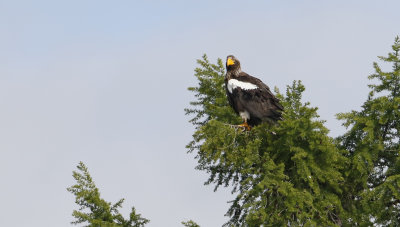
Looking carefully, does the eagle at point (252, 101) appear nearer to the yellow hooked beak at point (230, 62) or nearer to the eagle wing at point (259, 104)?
the eagle wing at point (259, 104)

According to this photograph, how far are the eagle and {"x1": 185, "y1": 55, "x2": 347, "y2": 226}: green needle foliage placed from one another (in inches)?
48.7

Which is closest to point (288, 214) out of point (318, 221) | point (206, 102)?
point (318, 221)

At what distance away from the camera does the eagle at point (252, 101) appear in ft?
48.0

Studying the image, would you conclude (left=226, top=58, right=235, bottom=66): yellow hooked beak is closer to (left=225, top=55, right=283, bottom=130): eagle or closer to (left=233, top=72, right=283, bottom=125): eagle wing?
(left=225, top=55, right=283, bottom=130): eagle

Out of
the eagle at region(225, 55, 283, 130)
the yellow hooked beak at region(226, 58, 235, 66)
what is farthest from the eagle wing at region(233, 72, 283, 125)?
the yellow hooked beak at region(226, 58, 235, 66)

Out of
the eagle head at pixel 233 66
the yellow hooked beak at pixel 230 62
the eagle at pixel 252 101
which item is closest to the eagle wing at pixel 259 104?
the eagle at pixel 252 101

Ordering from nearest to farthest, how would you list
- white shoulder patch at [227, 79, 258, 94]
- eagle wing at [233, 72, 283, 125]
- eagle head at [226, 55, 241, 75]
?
eagle wing at [233, 72, 283, 125] → white shoulder patch at [227, 79, 258, 94] → eagle head at [226, 55, 241, 75]

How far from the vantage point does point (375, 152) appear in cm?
1327

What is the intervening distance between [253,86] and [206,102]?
114 cm

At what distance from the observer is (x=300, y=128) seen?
1227 centimetres

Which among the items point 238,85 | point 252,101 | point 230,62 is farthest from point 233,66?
point 252,101

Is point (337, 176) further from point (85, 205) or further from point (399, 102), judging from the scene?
point (85, 205)

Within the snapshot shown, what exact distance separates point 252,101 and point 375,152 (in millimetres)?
2968

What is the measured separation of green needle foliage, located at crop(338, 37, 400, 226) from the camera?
41.8 feet
